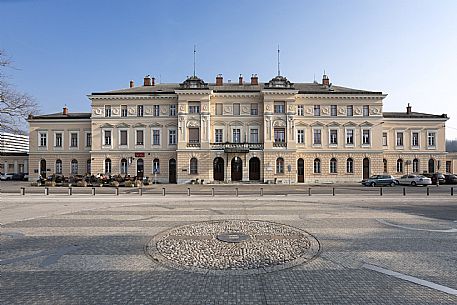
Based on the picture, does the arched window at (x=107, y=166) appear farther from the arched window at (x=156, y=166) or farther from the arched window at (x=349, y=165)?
the arched window at (x=349, y=165)

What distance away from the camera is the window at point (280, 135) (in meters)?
40.2

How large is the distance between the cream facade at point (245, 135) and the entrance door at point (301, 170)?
0.15 m

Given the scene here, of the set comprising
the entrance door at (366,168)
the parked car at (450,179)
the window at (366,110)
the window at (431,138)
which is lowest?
the parked car at (450,179)

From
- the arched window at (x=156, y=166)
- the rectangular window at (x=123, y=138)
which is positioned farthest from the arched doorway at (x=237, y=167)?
the rectangular window at (x=123, y=138)

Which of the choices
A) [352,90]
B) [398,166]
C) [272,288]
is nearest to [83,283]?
[272,288]

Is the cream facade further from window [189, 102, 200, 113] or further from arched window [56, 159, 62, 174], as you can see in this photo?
arched window [56, 159, 62, 174]

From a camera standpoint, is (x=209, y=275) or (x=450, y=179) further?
(x=450, y=179)

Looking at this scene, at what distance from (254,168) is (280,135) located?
252 inches

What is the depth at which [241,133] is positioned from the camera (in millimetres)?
41219

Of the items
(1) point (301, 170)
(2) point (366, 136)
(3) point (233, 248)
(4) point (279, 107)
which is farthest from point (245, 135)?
(3) point (233, 248)

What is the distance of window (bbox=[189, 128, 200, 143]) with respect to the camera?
4038cm

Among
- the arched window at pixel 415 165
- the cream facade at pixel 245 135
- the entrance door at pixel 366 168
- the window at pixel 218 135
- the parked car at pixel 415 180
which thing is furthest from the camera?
the arched window at pixel 415 165

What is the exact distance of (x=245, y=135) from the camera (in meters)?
41.2

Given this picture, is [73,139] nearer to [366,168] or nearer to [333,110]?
[333,110]
